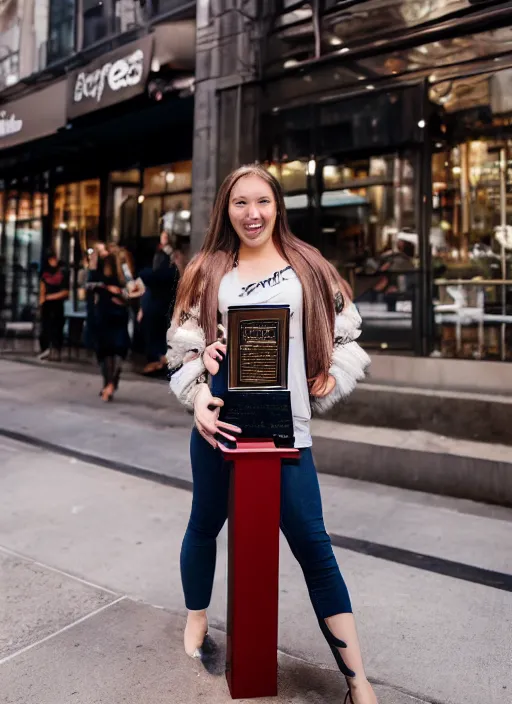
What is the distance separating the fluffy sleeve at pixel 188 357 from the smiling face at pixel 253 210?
0.33 m

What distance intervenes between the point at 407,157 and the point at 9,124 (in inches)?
292

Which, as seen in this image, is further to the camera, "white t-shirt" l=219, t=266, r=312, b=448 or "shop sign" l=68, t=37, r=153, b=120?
"shop sign" l=68, t=37, r=153, b=120

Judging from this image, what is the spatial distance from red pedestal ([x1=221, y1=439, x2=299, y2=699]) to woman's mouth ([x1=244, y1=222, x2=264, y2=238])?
2.35 feet

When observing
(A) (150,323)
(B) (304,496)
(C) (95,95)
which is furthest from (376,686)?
(C) (95,95)

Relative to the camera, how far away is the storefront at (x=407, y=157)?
21.1ft

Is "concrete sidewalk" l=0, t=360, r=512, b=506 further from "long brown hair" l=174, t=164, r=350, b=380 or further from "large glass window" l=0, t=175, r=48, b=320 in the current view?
"large glass window" l=0, t=175, r=48, b=320

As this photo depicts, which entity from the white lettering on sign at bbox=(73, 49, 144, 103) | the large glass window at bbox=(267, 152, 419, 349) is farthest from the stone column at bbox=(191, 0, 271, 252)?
the white lettering on sign at bbox=(73, 49, 144, 103)

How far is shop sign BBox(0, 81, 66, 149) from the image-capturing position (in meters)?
10.0

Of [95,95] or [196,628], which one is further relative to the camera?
[95,95]

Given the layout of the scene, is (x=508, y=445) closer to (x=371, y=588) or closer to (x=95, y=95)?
(x=371, y=588)

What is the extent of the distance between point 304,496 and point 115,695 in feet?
3.24

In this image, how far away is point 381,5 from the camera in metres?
6.89

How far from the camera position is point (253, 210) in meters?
2.26

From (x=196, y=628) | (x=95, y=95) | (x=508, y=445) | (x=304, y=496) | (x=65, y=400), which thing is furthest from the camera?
(x=95, y=95)
